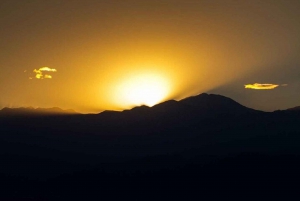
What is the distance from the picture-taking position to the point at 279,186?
145 meters

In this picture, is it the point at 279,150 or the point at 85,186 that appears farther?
the point at 279,150

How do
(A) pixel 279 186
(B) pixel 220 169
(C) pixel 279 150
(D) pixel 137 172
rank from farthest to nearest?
(C) pixel 279 150 < (D) pixel 137 172 < (B) pixel 220 169 < (A) pixel 279 186

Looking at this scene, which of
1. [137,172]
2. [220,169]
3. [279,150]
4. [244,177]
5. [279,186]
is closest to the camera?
[279,186]

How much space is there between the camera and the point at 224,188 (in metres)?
149

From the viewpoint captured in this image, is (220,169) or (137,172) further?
(137,172)

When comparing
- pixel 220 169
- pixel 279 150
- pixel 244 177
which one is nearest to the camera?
pixel 244 177

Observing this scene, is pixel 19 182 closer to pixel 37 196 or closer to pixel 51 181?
pixel 51 181

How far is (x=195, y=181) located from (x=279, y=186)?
3102cm

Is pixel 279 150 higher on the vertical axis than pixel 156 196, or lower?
higher

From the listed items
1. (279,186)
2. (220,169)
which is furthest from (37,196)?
(279,186)

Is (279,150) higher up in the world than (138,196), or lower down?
higher up

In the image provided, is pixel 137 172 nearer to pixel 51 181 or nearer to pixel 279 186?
pixel 51 181

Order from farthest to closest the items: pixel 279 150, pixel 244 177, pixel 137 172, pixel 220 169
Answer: pixel 279 150 → pixel 137 172 → pixel 220 169 → pixel 244 177

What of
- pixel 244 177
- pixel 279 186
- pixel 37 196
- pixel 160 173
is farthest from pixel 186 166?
pixel 37 196
